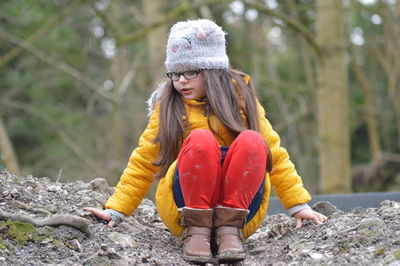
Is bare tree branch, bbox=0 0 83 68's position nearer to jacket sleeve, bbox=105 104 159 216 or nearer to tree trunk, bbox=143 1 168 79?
tree trunk, bbox=143 1 168 79

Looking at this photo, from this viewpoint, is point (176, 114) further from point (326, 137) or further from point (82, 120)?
point (82, 120)

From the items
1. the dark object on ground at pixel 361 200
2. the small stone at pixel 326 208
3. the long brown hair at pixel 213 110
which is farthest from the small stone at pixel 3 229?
the dark object on ground at pixel 361 200

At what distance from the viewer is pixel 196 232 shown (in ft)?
8.60

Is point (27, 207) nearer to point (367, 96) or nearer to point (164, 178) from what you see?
point (164, 178)

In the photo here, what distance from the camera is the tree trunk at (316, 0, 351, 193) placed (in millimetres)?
7367

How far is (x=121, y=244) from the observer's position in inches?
104

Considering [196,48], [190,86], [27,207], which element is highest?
[196,48]

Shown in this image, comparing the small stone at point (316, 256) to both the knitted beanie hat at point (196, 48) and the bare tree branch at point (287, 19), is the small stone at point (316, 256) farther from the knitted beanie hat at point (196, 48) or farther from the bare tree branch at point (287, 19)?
the bare tree branch at point (287, 19)

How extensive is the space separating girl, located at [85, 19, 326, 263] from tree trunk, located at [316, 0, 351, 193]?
454cm

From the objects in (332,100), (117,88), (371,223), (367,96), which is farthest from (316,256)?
(367,96)

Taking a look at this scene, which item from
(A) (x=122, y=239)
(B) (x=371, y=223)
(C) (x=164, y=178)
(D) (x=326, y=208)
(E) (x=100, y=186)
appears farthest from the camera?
(E) (x=100, y=186)

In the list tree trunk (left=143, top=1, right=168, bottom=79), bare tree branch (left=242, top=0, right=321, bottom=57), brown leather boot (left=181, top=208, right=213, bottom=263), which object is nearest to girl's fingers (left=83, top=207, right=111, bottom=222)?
brown leather boot (left=181, top=208, right=213, bottom=263)

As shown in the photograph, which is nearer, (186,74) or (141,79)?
(186,74)

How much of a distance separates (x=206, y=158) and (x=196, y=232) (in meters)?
0.30
